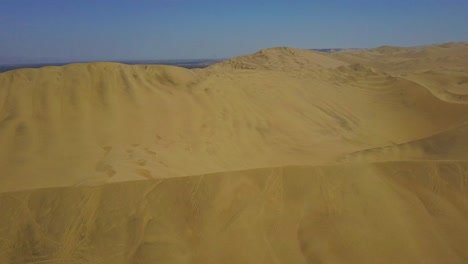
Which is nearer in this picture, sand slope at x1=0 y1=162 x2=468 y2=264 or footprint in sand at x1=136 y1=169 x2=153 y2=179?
sand slope at x1=0 y1=162 x2=468 y2=264

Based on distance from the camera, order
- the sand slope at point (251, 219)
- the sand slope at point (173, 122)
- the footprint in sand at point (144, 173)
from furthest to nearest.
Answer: the sand slope at point (173, 122) → the footprint in sand at point (144, 173) → the sand slope at point (251, 219)

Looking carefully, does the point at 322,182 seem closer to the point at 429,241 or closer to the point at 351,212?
the point at 351,212

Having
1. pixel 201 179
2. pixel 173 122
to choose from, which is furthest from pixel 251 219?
pixel 173 122

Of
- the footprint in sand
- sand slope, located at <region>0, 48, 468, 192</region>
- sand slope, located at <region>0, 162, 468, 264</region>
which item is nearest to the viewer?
sand slope, located at <region>0, 162, 468, 264</region>

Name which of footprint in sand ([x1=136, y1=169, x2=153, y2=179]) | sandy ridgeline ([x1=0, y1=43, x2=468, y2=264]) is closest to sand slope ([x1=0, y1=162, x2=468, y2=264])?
sandy ridgeline ([x1=0, y1=43, x2=468, y2=264])

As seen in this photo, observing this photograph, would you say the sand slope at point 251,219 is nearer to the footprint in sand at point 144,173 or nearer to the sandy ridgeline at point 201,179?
the sandy ridgeline at point 201,179

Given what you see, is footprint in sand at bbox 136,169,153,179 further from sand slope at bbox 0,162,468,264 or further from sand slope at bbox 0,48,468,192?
sand slope at bbox 0,162,468,264

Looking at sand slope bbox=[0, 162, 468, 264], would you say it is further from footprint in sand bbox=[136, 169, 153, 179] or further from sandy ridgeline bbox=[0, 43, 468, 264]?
footprint in sand bbox=[136, 169, 153, 179]

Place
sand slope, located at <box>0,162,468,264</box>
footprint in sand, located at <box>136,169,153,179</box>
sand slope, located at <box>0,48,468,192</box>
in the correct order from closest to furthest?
sand slope, located at <box>0,162,468,264</box>
footprint in sand, located at <box>136,169,153,179</box>
sand slope, located at <box>0,48,468,192</box>

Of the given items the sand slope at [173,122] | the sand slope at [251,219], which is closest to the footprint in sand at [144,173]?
the sand slope at [173,122]

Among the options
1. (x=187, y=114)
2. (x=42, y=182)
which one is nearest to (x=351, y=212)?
(x=42, y=182)
